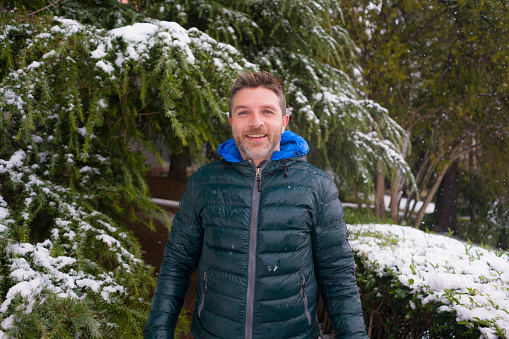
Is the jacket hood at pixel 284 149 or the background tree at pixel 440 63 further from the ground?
the background tree at pixel 440 63

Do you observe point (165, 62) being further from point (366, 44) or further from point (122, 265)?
point (366, 44)

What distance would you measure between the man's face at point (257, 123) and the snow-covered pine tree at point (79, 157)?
0.79m

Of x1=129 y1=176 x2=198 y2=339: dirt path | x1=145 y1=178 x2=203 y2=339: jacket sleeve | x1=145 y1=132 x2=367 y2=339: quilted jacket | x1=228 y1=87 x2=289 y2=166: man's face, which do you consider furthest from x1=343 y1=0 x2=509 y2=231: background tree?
x1=145 y1=178 x2=203 y2=339: jacket sleeve

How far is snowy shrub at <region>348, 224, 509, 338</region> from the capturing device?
186cm

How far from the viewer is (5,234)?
212 cm

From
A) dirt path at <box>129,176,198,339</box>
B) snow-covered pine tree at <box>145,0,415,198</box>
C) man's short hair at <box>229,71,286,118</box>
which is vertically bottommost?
dirt path at <box>129,176,198,339</box>

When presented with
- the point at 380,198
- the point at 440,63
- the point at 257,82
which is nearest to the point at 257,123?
the point at 257,82

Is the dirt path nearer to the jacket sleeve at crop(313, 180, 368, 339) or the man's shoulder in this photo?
the man's shoulder

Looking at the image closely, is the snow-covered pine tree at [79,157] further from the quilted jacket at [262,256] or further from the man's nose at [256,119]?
the man's nose at [256,119]

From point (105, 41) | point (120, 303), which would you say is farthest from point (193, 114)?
point (120, 303)

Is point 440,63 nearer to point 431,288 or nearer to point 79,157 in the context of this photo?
point 431,288

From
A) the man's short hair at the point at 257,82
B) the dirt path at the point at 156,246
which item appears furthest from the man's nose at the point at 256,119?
the dirt path at the point at 156,246

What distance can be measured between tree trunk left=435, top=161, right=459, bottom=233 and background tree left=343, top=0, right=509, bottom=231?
344 centimetres

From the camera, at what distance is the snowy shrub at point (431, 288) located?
186cm
